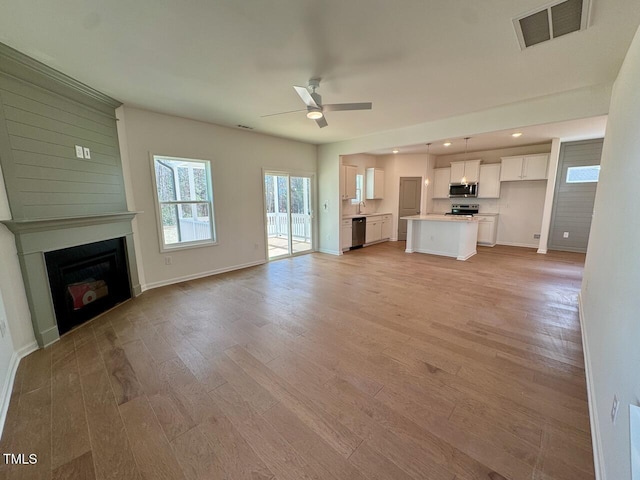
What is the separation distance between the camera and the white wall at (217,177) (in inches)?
152

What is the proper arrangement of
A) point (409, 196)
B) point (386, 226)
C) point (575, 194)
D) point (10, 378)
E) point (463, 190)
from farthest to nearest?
point (386, 226)
point (409, 196)
point (463, 190)
point (575, 194)
point (10, 378)

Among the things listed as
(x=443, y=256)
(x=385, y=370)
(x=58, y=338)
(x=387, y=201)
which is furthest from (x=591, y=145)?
(x=58, y=338)

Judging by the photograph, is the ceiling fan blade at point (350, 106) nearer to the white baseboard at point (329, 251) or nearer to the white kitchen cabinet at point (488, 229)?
the white baseboard at point (329, 251)

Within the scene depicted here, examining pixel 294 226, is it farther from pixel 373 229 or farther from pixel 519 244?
pixel 519 244

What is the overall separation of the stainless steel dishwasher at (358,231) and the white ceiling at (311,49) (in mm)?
3760

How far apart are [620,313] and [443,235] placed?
16.2 ft

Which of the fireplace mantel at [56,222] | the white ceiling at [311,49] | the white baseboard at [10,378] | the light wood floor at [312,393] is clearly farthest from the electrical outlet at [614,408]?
the fireplace mantel at [56,222]

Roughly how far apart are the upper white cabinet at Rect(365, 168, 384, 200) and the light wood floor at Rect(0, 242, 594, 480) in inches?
194

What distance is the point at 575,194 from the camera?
6.18m

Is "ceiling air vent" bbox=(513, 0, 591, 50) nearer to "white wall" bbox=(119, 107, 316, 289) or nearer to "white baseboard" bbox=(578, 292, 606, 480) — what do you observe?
"white baseboard" bbox=(578, 292, 606, 480)

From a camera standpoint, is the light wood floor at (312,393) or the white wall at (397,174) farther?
the white wall at (397,174)

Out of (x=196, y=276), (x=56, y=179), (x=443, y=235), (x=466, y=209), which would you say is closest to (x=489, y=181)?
(x=466, y=209)

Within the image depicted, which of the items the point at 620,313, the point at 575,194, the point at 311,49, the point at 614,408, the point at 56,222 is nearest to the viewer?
the point at 614,408

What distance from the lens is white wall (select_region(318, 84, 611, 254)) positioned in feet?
10.3
